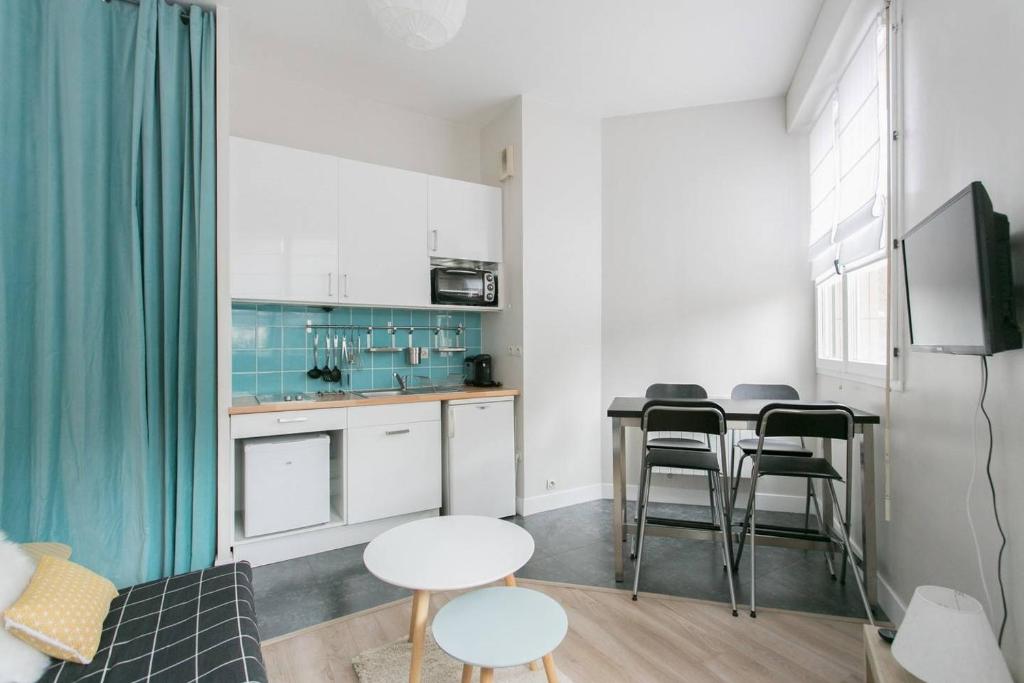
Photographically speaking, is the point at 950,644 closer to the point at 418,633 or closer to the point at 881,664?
the point at 881,664

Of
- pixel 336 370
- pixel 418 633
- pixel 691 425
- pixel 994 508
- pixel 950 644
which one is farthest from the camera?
pixel 336 370

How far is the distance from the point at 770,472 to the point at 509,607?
1.48 metres

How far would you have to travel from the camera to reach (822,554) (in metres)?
2.66

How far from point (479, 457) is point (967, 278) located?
8.60 feet

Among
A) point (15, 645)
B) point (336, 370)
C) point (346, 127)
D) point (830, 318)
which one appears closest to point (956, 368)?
point (830, 318)

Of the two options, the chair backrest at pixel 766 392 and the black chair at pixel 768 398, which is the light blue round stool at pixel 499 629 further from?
the chair backrest at pixel 766 392

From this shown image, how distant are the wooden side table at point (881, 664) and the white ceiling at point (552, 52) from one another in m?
2.93

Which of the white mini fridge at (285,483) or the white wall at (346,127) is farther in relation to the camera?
the white wall at (346,127)

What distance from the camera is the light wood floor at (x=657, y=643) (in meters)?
1.72

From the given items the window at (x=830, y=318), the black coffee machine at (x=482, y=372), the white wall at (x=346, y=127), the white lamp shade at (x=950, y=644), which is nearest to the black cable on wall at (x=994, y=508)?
the white lamp shade at (x=950, y=644)

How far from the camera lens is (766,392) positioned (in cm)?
302

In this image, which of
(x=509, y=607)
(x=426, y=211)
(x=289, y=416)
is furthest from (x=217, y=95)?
(x=509, y=607)

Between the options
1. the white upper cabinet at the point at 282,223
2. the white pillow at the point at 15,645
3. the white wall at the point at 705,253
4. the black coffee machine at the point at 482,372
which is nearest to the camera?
the white pillow at the point at 15,645

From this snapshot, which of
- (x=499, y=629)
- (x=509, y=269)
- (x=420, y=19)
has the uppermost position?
(x=420, y=19)
